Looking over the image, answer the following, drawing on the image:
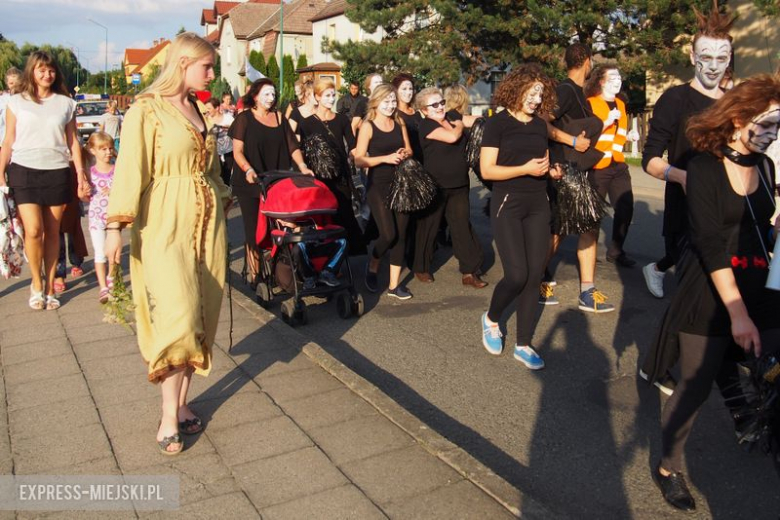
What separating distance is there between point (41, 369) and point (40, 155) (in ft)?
7.63

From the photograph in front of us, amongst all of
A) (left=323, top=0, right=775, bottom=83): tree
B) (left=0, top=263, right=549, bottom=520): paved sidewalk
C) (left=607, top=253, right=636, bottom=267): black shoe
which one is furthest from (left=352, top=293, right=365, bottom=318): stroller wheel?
(left=323, top=0, right=775, bottom=83): tree

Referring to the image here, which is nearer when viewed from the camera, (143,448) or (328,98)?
(143,448)

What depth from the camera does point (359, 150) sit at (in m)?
7.72

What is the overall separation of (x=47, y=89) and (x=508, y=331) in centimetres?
448

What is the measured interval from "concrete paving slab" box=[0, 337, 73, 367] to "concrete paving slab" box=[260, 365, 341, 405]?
5.79 feet

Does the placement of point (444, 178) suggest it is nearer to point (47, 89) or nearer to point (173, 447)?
point (47, 89)

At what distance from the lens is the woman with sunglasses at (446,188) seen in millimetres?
7734

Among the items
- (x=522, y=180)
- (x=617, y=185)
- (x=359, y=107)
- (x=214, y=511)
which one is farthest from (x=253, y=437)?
(x=359, y=107)

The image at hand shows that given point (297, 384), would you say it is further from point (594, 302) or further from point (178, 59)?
point (594, 302)

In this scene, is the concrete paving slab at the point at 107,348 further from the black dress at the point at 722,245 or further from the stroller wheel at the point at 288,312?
the black dress at the point at 722,245

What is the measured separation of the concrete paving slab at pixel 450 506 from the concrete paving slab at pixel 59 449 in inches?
64.1

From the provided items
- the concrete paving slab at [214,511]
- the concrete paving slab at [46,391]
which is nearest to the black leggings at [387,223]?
the concrete paving slab at [46,391]

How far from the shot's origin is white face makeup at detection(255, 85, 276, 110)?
7582 millimetres

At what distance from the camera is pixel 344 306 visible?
7141mm
